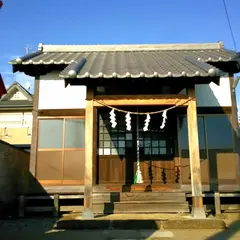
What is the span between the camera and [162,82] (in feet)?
30.6

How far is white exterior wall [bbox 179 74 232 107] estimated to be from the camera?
11702 mm

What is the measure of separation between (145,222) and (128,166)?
3911 mm

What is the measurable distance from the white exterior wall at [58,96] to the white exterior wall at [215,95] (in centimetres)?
444

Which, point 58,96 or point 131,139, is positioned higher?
point 58,96

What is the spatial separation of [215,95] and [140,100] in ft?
13.4

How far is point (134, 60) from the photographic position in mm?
11695

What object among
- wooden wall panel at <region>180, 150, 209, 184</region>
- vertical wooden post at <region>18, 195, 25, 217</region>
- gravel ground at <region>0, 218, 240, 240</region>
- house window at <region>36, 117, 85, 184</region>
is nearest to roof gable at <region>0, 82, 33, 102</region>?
house window at <region>36, 117, 85, 184</region>

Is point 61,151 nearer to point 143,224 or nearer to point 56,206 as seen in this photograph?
point 56,206

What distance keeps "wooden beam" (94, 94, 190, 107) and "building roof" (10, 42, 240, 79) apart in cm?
70

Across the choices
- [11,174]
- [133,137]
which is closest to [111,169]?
[133,137]

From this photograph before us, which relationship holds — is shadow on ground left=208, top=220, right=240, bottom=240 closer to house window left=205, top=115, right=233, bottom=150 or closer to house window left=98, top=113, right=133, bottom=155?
house window left=205, top=115, right=233, bottom=150

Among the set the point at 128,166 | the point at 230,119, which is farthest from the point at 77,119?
the point at 230,119

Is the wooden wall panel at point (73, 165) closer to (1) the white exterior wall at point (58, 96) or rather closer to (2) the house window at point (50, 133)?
(2) the house window at point (50, 133)

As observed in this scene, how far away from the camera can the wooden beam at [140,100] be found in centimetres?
908
